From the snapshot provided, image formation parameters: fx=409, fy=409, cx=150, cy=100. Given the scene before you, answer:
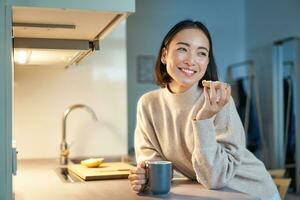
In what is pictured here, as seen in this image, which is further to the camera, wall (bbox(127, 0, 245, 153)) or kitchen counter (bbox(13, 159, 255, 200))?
wall (bbox(127, 0, 245, 153))

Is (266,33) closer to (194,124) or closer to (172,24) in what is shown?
(172,24)

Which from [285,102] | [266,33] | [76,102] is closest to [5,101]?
[76,102]

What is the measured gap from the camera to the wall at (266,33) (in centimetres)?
407

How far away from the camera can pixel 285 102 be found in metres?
3.98

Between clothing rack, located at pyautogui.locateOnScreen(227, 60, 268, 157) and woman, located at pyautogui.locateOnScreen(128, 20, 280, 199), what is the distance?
3.10 metres

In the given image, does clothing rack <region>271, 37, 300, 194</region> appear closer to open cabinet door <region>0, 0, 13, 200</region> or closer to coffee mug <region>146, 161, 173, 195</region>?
coffee mug <region>146, 161, 173, 195</region>

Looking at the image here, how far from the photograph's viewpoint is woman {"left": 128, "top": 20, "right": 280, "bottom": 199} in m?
1.05

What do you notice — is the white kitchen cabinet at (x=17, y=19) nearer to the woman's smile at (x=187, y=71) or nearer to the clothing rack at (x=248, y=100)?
the woman's smile at (x=187, y=71)

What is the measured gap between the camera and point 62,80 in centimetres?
210

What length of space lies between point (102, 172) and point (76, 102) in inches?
29.4

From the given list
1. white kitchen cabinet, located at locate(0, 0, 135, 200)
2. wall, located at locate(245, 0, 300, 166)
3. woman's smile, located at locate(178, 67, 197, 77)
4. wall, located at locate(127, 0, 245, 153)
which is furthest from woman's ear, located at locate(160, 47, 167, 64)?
wall, located at locate(245, 0, 300, 166)

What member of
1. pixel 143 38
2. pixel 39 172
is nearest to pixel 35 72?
pixel 39 172

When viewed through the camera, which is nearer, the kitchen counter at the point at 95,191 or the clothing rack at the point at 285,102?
the kitchen counter at the point at 95,191

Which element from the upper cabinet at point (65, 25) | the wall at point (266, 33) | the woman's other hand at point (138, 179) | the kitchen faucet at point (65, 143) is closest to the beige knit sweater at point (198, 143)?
the woman's other hand at point (138, 179)
